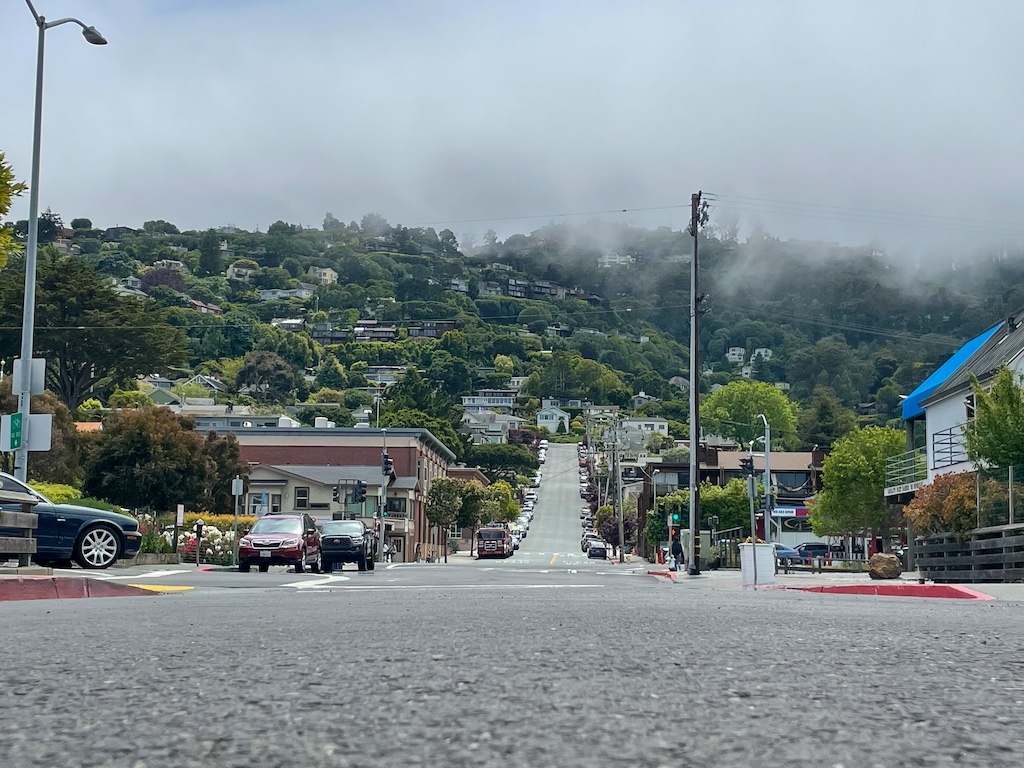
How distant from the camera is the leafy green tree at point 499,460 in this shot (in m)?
158

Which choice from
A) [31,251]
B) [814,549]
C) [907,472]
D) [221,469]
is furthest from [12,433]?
[814,549]

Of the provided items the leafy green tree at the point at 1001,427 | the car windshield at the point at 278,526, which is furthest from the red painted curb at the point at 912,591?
the car windshield at the point at 278,526

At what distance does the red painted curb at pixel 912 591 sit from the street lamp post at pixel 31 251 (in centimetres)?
1387

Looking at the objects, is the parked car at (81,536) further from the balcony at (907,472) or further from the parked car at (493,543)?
the parked car at (493,543)

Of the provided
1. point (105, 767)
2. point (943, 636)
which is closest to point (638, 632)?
point (943, 636)

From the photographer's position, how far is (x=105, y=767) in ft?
10.5

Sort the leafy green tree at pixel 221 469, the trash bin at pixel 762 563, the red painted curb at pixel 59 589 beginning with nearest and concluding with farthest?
the red painted curb at pixel 59 589, the trash bin at pixel 762 563, the leafy green tree at pixel 221 469

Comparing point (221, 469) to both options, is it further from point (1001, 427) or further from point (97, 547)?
point (1001, 427)

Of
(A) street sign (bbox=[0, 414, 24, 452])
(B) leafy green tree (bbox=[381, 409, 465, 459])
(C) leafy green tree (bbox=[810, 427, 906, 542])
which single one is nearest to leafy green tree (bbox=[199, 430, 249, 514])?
(A) street sign (bbox=[0, 414, 24, 452])

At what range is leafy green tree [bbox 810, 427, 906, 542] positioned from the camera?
62188mm

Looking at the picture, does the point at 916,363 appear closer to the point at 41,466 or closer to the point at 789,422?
the point at 789,422

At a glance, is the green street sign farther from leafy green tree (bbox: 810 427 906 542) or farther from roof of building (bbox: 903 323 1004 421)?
leafy green tree (bbox: 810 427 906 542)

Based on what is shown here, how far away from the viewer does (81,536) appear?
19984mm

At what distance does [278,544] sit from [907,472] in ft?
72.8
